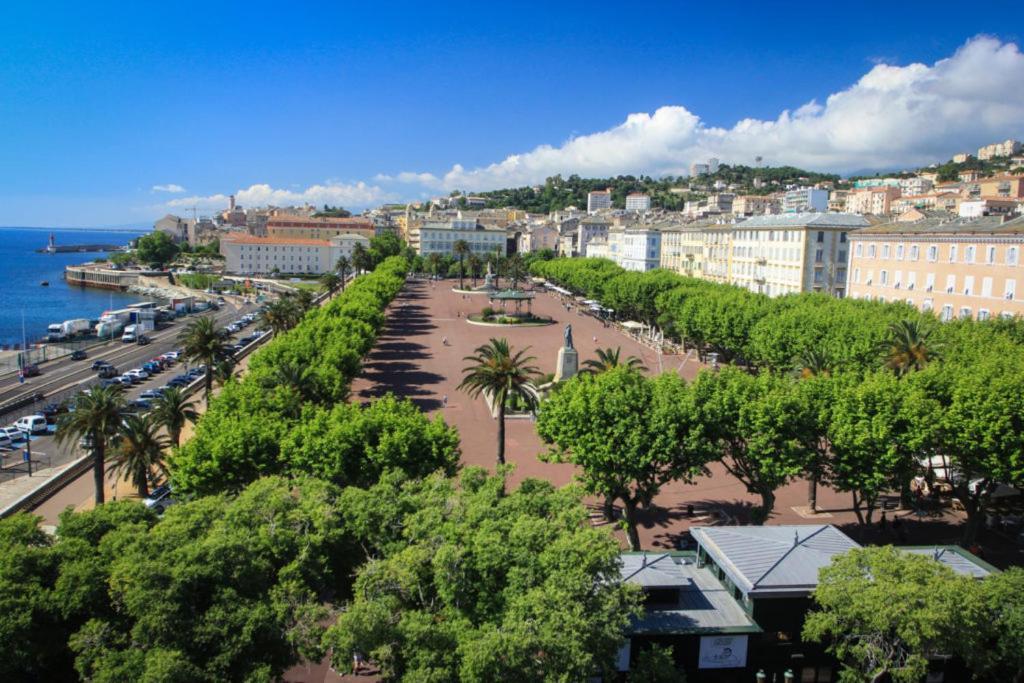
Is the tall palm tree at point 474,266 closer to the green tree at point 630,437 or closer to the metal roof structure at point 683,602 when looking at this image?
the green tree at point 630,437

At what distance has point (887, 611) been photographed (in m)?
17.1

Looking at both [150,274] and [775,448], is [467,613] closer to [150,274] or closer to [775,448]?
[775,448]

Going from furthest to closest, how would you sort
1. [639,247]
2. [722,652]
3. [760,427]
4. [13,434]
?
[639,247]
[13,434]
[760,427]
[722,652]

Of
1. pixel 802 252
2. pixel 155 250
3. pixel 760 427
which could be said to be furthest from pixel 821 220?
pixel 155 250

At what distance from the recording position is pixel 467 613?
685 inches

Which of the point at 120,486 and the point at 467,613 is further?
the point at 120,486

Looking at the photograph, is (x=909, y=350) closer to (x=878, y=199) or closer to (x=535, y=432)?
(x=535, y=432)

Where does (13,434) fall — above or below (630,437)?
below

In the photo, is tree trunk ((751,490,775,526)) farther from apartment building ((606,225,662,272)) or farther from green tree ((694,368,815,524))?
apartment building ((606,225,662,272))

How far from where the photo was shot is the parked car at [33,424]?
45.7 meters

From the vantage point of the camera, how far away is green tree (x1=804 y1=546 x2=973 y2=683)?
17.0m

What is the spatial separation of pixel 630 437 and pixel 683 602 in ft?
24.8

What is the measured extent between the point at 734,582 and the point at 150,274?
594 ft

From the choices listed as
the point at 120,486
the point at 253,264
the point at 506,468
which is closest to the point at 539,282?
the point at 253,264
